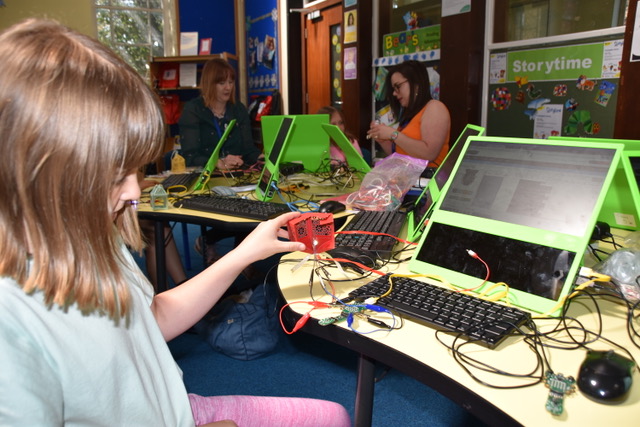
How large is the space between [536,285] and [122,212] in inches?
32.9

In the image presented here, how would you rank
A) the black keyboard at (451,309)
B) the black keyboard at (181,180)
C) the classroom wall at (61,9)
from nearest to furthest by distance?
the black keyboard at (451,309), the black keyboard at (181,180), the classroom wall at (61,9)

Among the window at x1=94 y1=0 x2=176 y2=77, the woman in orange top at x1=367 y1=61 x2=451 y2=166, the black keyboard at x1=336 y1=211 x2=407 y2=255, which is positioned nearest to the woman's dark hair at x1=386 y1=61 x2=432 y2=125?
the woman in orange top at x1=367 y1=61 x2=451 y2=166

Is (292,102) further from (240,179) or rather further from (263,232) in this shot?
(263,232)

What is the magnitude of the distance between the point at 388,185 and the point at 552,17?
2.19 meters

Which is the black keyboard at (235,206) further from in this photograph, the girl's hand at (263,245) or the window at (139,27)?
the window at (139,27)

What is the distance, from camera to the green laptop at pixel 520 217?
0.96m

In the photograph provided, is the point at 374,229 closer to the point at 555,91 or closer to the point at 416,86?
the point at 416,86

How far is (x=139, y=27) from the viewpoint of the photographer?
639 cm

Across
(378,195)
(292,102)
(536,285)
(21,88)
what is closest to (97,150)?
(21,88)

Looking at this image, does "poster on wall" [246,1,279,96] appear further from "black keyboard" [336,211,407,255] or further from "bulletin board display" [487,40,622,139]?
"black keyboard" [336,211,407,255]

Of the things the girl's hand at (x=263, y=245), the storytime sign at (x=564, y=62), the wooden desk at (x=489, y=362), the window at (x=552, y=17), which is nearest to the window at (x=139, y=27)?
the window at (x=552, y=17)

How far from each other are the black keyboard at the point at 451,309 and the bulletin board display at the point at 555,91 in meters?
2.57

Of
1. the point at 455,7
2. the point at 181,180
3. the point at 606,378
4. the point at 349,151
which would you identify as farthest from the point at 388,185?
the point at 455,7

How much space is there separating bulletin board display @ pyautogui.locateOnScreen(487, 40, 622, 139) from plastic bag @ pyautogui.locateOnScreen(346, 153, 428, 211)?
1714mm
